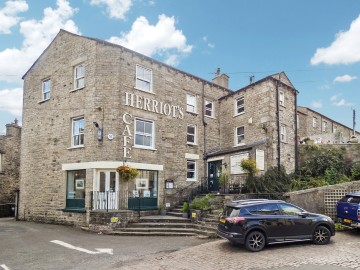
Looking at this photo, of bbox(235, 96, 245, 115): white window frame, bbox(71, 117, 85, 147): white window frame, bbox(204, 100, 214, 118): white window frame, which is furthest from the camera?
bbox(204, 100, 214, 118): white window frame

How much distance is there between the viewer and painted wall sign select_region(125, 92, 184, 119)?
59.5 feet

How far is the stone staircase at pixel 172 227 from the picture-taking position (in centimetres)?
1380

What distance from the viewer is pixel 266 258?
920cm

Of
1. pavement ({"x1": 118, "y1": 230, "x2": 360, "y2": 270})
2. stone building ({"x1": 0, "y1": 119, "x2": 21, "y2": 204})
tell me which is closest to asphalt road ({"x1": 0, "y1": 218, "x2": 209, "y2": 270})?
pavement ({"x1": 118, "y1": 230, "x2": 360, "y2": 270})

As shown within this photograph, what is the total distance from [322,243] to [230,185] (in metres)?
9.09

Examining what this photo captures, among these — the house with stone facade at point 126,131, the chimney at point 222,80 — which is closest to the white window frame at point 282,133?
the house with stone facade at point 126,131

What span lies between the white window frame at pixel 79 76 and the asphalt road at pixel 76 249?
324 inches

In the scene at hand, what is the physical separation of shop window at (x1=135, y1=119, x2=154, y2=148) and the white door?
7.98ft

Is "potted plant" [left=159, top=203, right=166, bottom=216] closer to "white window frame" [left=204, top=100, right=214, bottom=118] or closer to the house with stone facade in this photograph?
the house with stone facade

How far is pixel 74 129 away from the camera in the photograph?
60.7ft

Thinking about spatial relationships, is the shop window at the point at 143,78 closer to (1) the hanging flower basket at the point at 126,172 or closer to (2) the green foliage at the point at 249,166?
(1) the hanging flower basket at the point at 126,172

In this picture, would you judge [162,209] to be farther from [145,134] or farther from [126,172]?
[145,134]

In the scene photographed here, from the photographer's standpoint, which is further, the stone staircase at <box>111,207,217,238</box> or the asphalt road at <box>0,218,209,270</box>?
the stone staircase at <box>111,207,217,238</box>

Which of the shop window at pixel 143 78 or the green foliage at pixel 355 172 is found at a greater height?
the shop window at pixel 143 78
